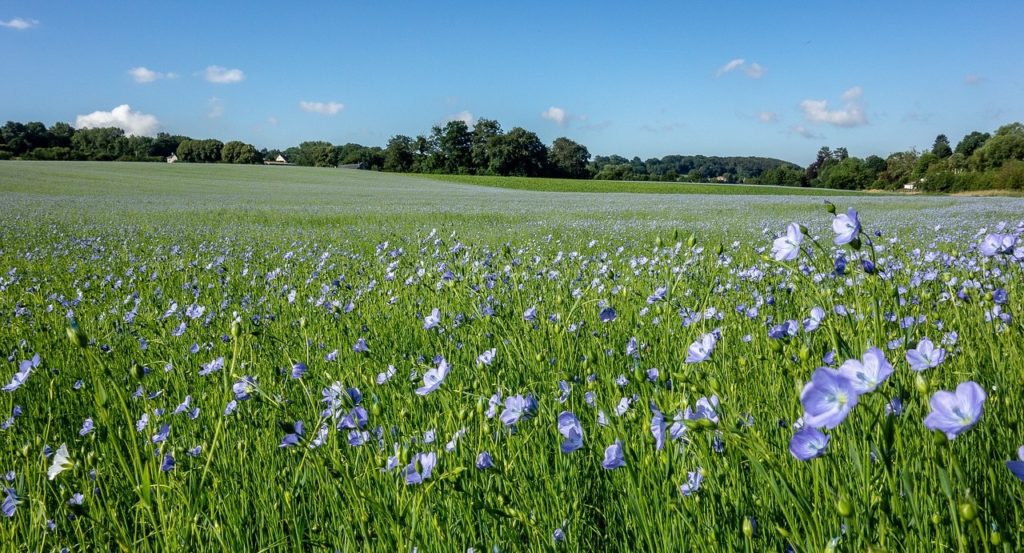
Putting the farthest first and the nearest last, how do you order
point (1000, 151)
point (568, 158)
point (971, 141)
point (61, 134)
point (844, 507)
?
point (568, 158), point (971, 141), point (61, 134), point (1000, 151), point (844, 507)

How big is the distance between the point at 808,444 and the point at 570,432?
1.51 feet

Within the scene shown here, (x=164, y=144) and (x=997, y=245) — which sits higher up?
(x=164, y=144)

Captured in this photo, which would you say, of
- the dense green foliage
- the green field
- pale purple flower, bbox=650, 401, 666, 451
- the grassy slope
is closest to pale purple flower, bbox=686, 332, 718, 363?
the green field

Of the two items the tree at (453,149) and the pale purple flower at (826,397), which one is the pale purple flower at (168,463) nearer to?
the pale purple flower at (826,397)

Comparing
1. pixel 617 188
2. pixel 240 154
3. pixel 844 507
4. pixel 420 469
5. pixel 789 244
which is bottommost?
pixel 420 469

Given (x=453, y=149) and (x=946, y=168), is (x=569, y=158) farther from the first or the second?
(x=946, y=168)

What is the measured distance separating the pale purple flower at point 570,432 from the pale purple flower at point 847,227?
0.67 meters

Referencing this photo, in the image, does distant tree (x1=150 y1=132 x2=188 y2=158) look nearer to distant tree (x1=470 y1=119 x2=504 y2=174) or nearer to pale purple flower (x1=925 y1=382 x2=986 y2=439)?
distant tree (x1=470 y1=119 x2=504 y2=174)

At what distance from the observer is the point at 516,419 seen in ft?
4.69

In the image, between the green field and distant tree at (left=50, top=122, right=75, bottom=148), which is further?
distant tree at (left=50, top=122, right=75, bottom=148)

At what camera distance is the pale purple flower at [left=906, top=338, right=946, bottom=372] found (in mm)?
1197

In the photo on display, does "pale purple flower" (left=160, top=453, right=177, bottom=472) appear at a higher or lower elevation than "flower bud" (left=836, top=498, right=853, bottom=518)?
lower

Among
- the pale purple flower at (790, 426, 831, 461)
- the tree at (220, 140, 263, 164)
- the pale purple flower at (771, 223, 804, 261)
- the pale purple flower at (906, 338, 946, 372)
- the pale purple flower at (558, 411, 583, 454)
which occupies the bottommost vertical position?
the pale purple flower at (558, 411, 583, 454)

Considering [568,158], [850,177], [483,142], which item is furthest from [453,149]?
[850,177]
